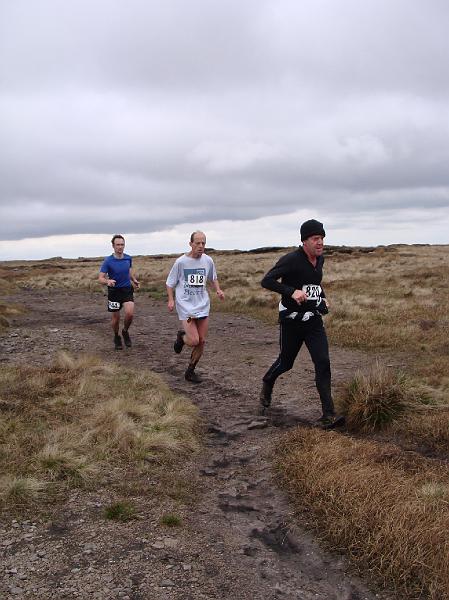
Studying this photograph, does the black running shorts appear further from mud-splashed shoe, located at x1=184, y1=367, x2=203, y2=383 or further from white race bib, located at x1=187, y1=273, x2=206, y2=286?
white race bib, located at x1=187, y1=273, x2=206, y2=286

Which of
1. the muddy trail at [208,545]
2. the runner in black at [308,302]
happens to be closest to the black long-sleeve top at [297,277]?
the runner in black at [308,302]

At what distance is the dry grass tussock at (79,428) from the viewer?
15.8ft

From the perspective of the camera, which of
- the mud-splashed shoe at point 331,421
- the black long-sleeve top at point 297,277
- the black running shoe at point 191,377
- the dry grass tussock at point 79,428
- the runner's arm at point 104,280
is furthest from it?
the runner's arm at point 104,280

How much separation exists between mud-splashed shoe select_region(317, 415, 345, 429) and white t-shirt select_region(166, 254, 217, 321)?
9.25ft

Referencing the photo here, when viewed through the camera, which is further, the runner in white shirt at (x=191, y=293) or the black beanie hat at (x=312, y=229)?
the runner in white shirt at (x=191, y=293)

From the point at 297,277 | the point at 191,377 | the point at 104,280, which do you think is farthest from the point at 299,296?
the point at 104,280

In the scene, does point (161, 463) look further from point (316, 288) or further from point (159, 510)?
point (316, 288)

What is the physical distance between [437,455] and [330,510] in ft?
5.60

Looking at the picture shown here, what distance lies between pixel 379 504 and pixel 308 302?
2706mm

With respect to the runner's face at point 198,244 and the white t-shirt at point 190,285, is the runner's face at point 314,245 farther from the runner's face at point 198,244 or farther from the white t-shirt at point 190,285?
the white t-shirt at point 190,285

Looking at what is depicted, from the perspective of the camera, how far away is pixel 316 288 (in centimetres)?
624

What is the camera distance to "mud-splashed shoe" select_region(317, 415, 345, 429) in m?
5.99

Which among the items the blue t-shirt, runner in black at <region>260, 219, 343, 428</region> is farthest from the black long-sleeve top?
the blue t-shirt

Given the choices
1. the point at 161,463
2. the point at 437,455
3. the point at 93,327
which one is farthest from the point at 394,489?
the point at 93,327
